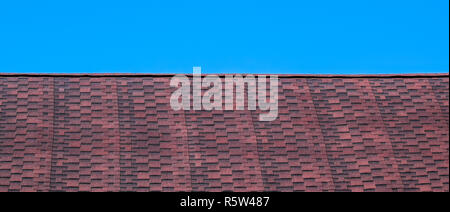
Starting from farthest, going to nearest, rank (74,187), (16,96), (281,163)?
(16,96)
(281,163)
(74,187)

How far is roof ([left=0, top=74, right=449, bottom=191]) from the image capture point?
17.5 metres

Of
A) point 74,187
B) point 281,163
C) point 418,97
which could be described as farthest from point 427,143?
point 74,187

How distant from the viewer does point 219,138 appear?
60.9ft

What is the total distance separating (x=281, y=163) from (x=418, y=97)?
4.42 m

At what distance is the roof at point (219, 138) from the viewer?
17.5m

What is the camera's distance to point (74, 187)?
16938 mm

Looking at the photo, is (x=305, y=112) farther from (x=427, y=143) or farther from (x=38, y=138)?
(x=38, y=138)

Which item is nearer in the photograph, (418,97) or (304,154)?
(304,154)

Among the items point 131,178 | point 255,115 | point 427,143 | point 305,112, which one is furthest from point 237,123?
point 427,143
